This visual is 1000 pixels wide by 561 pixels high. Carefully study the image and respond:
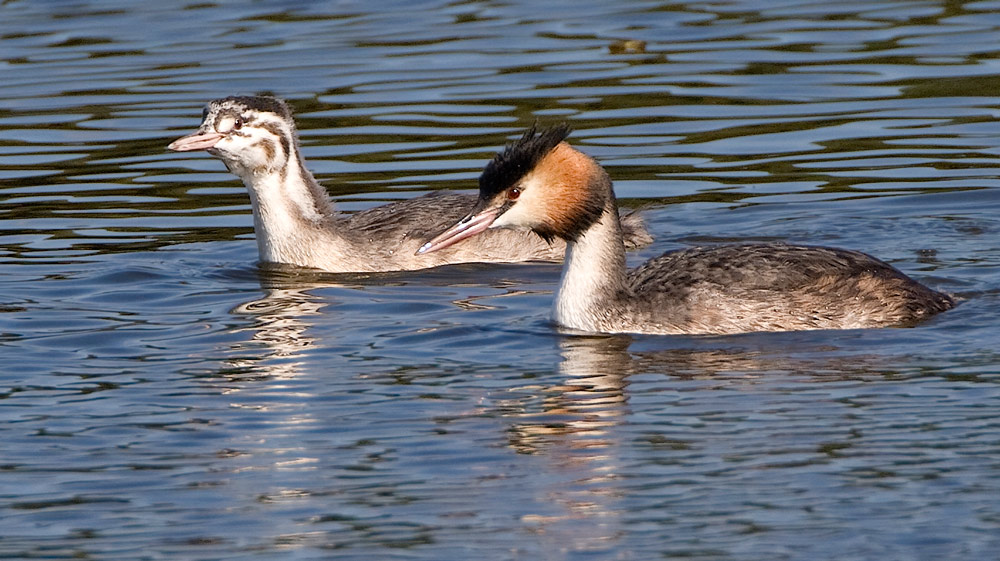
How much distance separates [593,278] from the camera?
10578mm

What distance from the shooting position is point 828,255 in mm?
10641

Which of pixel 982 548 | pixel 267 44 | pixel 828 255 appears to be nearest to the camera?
pixel 982 548

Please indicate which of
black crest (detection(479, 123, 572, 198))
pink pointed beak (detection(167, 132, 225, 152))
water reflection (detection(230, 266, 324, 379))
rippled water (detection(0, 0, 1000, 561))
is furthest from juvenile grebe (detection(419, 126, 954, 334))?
pink pointed beak (detection(167, 132, 225, 152))

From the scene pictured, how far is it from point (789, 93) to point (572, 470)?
1057 centimetres

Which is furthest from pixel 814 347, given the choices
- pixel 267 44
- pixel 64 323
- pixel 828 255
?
pixel 267 44

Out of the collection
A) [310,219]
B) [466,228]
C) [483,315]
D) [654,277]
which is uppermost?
[466,228]

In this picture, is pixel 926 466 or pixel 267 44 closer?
pixel 926 466

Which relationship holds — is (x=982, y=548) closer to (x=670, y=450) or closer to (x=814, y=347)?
(x=670, y=450)

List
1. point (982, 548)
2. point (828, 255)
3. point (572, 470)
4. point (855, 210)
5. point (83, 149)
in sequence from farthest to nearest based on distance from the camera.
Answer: point (83, 149) < point (855, 210) < point (828, 255) < point (572, 470) < point (982, 548)

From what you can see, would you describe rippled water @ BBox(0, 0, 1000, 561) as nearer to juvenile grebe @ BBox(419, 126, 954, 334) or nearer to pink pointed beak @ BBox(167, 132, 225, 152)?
juvenile grebe @ BBox(419, 126, 954, 334)

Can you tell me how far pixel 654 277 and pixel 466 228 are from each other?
3.57ft

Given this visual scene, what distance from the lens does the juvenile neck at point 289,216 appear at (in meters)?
13.2

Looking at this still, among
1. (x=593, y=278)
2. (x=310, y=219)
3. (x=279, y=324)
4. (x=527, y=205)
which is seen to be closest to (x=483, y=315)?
(x=593, y=278)

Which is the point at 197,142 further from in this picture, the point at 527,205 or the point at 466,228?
the point at 527,205
